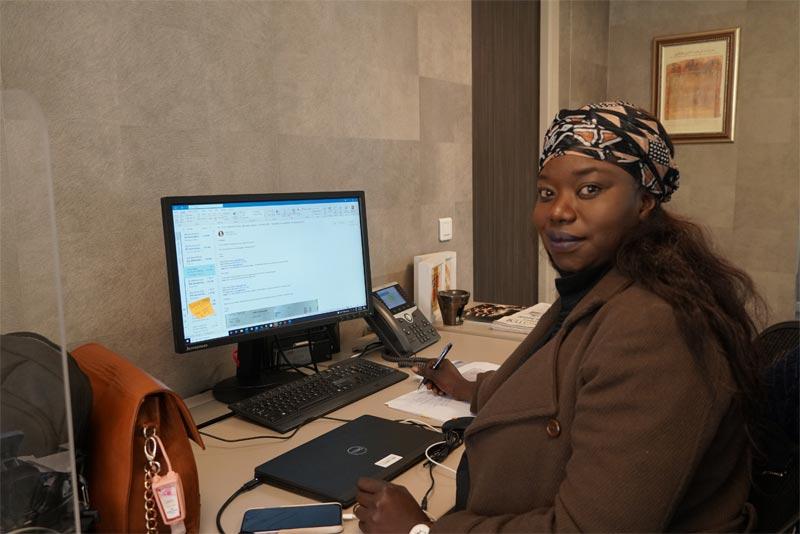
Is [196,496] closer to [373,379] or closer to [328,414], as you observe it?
[328,414]

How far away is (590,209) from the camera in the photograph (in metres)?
1.07

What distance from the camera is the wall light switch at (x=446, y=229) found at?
2.68 m

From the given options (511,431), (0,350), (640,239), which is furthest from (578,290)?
(0,350)

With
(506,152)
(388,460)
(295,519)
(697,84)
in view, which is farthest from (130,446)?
(697,84)

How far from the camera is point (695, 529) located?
37.3 inches

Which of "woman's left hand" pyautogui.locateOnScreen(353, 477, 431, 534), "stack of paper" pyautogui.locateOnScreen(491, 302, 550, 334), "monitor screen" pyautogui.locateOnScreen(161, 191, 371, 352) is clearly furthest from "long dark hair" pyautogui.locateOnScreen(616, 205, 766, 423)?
"stack of paper" pyautogui.locateOnScreen(491, 302, 550, 334)

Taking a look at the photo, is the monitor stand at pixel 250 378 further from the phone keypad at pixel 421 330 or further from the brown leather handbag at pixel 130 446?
the brown leather handbag at pixel 130 446

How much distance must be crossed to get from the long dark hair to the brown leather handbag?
0.72m

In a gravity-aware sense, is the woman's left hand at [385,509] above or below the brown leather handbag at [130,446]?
below

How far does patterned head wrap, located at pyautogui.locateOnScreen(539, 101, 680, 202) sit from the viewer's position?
1060mm

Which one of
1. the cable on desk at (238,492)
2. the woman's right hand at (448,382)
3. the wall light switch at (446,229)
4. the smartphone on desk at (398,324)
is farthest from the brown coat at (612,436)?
the wall light switch at (446,229)

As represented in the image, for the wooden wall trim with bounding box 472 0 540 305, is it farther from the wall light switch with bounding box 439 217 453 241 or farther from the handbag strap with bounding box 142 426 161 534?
the handbag strap with bounding box 142 426 161 534

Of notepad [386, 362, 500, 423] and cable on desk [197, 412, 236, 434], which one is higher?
cable on desk [197, 412, 236, 434]

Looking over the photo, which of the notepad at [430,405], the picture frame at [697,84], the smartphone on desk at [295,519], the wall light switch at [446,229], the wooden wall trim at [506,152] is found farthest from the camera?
the picture frame at [697,84]
